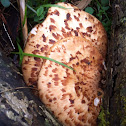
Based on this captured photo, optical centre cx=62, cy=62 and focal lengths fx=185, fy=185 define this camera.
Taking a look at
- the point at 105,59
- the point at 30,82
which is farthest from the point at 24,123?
the point at 105,59

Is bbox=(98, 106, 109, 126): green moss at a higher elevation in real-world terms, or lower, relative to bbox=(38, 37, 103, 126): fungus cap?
lower

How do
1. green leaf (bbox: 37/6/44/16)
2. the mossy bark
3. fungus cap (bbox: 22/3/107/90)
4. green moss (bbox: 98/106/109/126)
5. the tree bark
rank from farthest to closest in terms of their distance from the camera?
green leaf (bbox: 37/6/44/16), fungus cap (bbox: 22/3/107/90), green moss (bbox: 98/106/109/126), the mossy bark, the tree bark

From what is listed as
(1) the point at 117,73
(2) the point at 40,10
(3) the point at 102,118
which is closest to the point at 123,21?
(1) the point at 117,73

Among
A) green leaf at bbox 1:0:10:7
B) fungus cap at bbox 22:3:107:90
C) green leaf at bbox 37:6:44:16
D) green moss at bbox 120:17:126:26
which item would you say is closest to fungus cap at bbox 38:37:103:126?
fungus cap at bbox 22:3:107:90

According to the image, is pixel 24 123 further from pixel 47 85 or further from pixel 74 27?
pixel 74 27

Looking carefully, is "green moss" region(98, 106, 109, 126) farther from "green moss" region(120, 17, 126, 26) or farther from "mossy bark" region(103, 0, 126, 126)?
"green moss" region(120, 17, 126, 26)

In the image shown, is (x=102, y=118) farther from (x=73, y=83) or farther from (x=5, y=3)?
(x=5, y=3)

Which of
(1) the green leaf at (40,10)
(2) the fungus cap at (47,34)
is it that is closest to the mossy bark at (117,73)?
(2) the fungus cap at (47,34)
